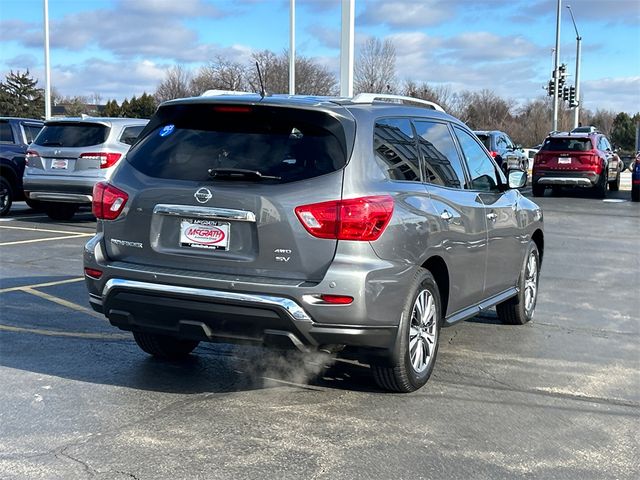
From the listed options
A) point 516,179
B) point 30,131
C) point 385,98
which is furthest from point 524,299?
point 30,131

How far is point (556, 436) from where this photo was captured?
4277mm

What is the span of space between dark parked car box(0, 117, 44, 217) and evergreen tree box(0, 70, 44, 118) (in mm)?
61163

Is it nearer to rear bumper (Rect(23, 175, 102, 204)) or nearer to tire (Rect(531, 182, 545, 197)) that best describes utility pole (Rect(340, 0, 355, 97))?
rear bumper (Rect(23, 175, 102, 204))

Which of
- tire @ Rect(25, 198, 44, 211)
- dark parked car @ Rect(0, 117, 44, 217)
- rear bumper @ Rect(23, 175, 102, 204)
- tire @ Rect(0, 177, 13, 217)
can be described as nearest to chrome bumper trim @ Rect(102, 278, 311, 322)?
rear bumper @ Rect(23, 175, 102, 204)

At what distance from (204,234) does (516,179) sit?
11.0 feet

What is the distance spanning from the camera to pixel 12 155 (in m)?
14.5

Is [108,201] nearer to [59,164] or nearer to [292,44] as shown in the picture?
[59,164]

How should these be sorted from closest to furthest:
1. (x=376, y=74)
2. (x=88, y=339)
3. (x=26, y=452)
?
(x=26, y=452) < (x=88, y=339) < (x=376, y=74)

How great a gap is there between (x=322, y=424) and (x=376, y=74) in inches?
1690

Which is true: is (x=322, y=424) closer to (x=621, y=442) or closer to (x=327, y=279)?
(x=327, y=279)

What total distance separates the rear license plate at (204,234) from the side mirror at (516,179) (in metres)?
3.15

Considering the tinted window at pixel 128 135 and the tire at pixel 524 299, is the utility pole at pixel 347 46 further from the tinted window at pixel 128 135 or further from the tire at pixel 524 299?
the tire at pixel 524 299

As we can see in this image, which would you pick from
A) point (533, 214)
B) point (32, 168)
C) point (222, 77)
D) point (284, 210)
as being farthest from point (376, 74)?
point (284, 210)

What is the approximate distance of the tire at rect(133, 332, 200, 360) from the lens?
5418 millimetres
